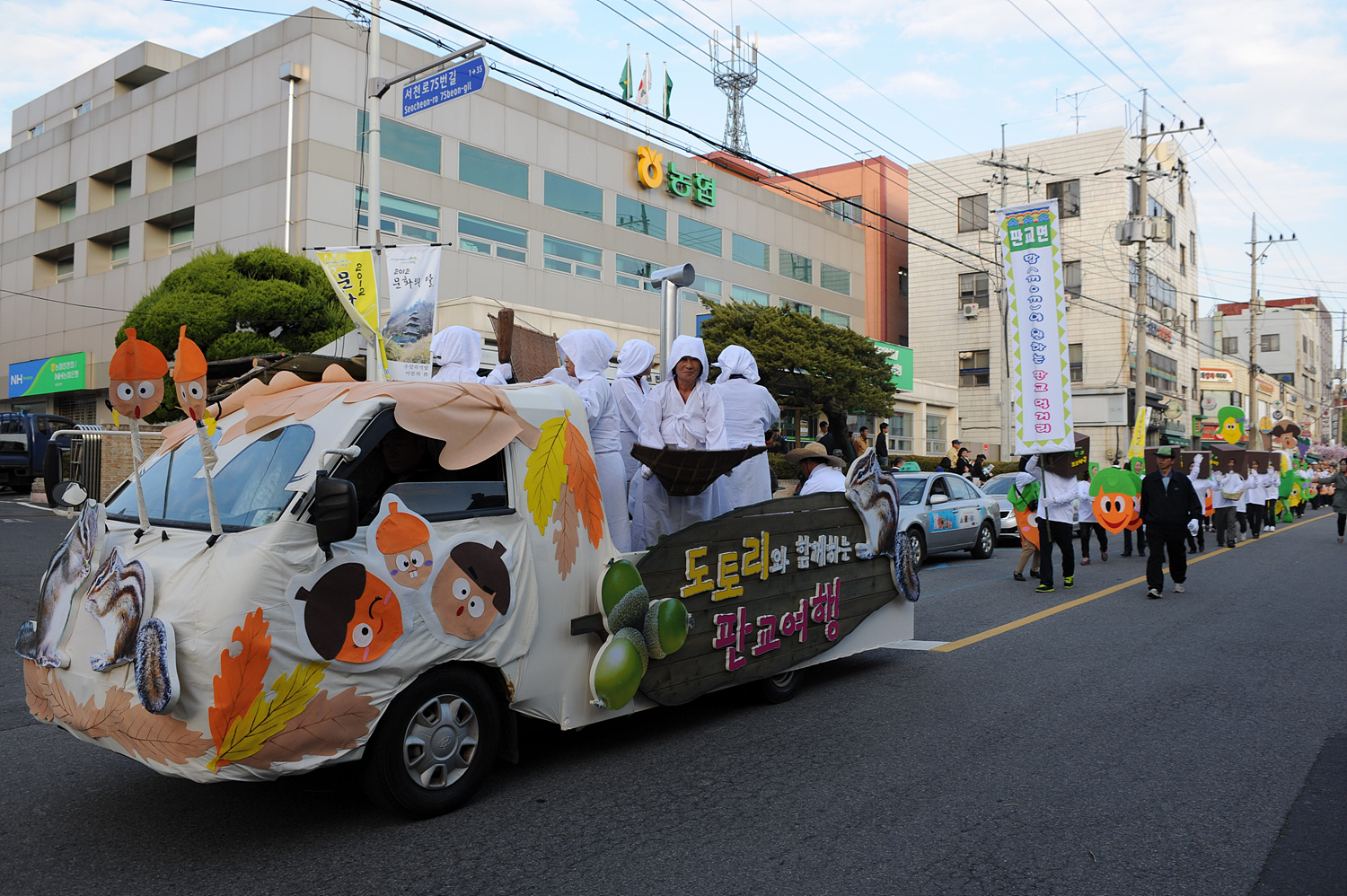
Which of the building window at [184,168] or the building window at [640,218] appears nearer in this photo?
the building window at [184,168]

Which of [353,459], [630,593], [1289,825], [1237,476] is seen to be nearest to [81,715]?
[353,459]

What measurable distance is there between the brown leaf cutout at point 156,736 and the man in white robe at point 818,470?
421 cm

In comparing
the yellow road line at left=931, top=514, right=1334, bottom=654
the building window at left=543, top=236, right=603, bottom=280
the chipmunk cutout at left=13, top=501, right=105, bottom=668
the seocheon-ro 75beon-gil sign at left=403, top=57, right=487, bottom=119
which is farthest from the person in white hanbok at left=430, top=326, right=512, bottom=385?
the building window at left=543, top=236, right=603, bottom=280

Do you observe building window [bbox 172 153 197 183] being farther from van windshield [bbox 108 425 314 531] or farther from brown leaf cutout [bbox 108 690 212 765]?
brown leaf cutout [bbox 108 690 212 765]

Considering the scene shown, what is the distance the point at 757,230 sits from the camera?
41.2m

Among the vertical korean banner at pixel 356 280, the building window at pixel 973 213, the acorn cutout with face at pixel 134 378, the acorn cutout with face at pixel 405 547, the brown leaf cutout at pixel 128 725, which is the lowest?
the brown leaf cutout at pixel 128 725

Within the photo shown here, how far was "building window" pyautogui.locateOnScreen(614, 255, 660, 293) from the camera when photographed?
34188 millimetres

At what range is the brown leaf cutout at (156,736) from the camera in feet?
12.0

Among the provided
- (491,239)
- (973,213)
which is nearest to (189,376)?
(491,239)

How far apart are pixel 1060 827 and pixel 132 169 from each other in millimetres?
35446

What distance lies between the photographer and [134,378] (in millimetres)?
3805

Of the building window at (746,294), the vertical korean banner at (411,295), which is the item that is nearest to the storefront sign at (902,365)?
the building window at (746,294)

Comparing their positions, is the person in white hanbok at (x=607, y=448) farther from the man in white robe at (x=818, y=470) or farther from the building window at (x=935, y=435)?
the building window at (x=935, y=435)

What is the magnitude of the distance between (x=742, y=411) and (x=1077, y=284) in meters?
47.1
